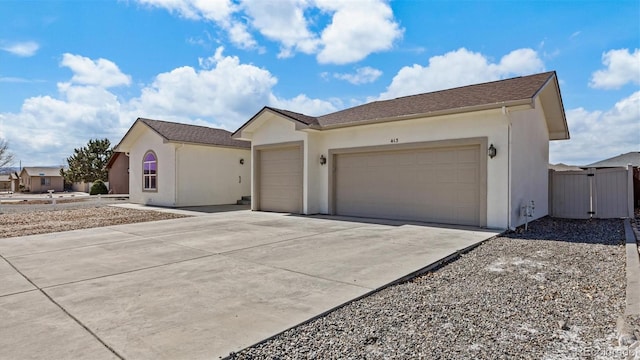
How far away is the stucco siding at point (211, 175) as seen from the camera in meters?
17.4

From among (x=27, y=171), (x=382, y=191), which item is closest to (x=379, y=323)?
(x=382, y=191)

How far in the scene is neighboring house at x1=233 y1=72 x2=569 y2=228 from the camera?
375 inches

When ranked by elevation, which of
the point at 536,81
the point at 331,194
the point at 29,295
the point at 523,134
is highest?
the point at 536,81

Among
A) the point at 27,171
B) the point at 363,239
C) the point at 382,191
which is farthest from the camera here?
the point at 27,171

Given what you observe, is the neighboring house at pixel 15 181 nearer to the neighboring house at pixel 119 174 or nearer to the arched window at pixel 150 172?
the neighboring house at pixel 119 174

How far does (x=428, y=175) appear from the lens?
10719 mm

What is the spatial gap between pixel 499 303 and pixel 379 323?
5.02 feet

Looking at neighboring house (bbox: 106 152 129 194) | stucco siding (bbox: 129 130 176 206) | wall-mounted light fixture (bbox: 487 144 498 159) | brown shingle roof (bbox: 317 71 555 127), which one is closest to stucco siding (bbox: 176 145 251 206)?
stucco siding (bbox: 129 130 176 206)

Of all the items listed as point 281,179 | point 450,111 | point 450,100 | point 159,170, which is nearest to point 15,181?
point 159,170

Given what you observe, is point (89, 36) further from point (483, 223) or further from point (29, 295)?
point (483, 223)

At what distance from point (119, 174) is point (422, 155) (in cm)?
3022

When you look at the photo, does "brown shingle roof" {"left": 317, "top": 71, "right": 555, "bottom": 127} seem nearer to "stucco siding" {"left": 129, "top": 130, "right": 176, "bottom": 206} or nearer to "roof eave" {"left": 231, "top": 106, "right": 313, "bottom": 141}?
"roof eave" {"left": 231, "top": 106, "right": 313, "bottom": 141}

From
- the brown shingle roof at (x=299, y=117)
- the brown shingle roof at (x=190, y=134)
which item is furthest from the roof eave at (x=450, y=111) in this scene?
the brown shingle roof at (x=190, y=134)

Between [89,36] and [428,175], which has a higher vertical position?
[89,36]
